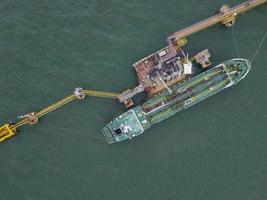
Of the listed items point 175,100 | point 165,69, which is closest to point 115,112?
point 175,100

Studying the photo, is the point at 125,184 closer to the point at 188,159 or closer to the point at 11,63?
the point at 188,159

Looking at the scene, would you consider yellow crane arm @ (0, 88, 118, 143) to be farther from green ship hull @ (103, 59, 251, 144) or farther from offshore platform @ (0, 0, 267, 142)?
green ship hull @ (103, 59, 251, 144)

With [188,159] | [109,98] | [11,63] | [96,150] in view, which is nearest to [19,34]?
[11,63]

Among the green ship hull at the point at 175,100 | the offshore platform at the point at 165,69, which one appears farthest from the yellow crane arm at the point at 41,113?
the green ship hull at the point at 175,100

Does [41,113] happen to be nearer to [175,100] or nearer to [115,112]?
[115,112]

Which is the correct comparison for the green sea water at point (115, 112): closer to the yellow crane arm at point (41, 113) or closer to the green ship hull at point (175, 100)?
the yellow crane arm at point (41, 113)

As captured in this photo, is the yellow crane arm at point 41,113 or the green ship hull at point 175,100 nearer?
the green ship hull at point 175,100

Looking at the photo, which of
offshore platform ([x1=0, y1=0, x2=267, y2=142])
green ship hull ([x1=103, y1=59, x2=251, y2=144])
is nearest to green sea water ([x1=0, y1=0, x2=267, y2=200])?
offshore platform ([x1=0, y1=0, x2=267, y2=142])

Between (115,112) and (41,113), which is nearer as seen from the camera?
(41,113)
